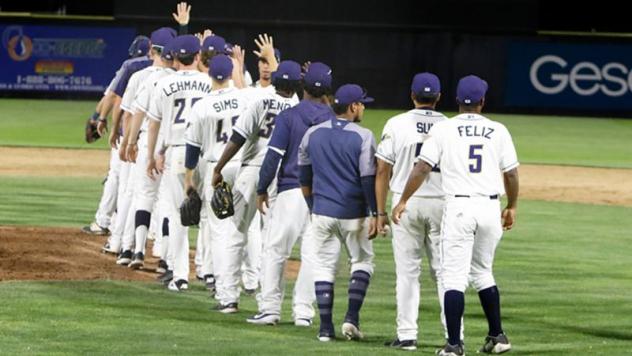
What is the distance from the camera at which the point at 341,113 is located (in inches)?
424

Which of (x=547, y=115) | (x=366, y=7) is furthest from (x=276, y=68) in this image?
(x=547, y=115)

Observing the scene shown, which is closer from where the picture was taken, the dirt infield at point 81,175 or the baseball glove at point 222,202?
the baseball glove at point 222,202

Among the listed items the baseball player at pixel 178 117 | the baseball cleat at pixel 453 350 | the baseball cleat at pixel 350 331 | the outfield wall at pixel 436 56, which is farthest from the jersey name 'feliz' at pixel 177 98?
the outfield wall at pixel 436 56

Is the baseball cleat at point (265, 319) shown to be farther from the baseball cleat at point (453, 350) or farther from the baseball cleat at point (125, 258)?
the baseball cleat at point (125, 258)

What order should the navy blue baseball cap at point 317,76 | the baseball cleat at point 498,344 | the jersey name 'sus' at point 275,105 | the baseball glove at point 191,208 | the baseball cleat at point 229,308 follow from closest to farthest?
the baseball cleat at point 498,344, the navy blue baseball cap at point 317,76, the jersey name 'sus' at point 275,105, the baseball cleat at point 229,308, the baseball glove at point 191,208

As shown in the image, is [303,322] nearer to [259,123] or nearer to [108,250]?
[259,123]

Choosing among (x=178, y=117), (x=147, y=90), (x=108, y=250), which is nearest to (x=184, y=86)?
(x=178, y=117)

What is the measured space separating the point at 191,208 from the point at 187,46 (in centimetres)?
151

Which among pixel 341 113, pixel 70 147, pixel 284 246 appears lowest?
pixel 70 147

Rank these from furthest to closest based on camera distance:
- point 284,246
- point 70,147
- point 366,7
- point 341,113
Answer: point 366,7
point 70,147
point 284,246
point 341,113

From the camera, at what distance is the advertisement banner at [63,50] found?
116ft

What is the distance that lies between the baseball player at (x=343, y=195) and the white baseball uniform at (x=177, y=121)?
247 cm

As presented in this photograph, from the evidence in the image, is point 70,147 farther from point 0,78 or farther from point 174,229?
point 174,229

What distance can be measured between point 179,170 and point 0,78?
23.8m
